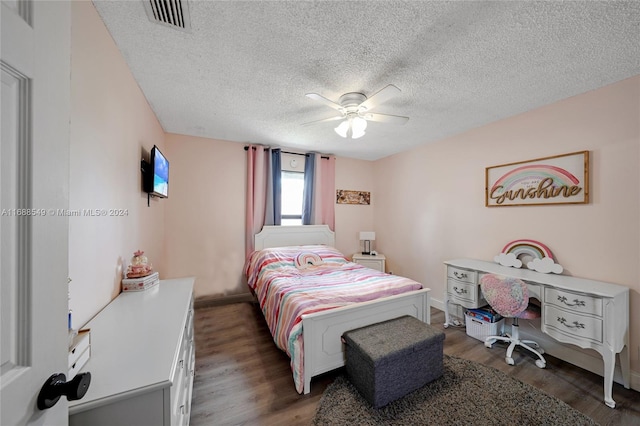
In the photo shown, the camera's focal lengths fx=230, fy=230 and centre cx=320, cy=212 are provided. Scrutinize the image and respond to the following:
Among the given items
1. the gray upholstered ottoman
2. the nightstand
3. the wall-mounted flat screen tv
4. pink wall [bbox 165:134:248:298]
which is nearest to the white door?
the gray upholstered ottoman

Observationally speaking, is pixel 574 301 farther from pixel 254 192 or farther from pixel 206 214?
pixel 206 214

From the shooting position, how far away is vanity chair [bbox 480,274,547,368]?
2.04 meters

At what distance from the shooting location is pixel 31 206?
0.49 metres

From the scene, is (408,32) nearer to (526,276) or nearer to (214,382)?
(526,276)

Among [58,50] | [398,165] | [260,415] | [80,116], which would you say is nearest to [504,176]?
[398,165]

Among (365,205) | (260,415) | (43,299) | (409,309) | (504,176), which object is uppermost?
(504,176)

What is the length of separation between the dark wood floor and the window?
1.82 meters

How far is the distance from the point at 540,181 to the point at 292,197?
3194 mm

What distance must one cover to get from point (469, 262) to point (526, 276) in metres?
0.61

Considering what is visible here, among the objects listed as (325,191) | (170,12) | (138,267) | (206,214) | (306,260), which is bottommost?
(306,260)

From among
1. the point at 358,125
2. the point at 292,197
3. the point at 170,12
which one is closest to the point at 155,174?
the point at 170,12

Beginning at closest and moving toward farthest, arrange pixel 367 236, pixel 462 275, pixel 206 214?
pixel 462 275 → pixel 206 214 → pixel 367 236

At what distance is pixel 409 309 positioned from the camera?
7.29 feet

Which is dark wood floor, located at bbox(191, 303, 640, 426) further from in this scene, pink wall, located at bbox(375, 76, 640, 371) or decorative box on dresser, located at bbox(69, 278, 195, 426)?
decorative box on dresser, located at bbox(69, 278, 195, 426)
